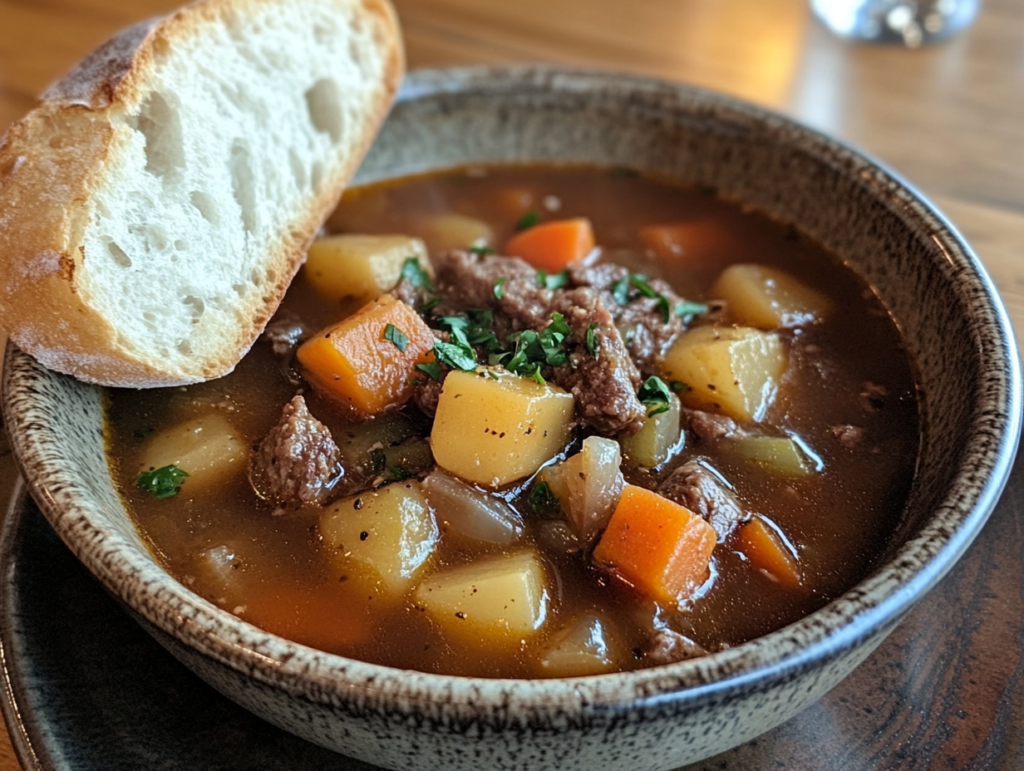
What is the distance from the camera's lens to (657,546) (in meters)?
1.72

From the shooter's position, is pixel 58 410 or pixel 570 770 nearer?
pixel 570 770

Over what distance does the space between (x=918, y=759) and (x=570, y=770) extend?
609 millimetres

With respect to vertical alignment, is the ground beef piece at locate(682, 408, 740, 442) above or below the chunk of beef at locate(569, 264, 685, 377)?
below

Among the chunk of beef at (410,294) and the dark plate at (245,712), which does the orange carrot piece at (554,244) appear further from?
the dark plate at (245,712)

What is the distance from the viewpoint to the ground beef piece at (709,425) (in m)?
2.03

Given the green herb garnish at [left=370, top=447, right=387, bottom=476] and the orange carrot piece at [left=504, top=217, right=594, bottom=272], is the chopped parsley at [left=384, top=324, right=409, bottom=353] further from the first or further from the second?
the orange carrot piece at [left=504, top=217, right=594, bottom=272]

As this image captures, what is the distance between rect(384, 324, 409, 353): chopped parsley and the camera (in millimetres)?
2068

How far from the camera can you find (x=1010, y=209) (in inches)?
117

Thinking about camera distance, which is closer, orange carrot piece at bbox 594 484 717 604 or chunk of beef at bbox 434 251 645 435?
orange carrot piece at bbox 594 484 717 604

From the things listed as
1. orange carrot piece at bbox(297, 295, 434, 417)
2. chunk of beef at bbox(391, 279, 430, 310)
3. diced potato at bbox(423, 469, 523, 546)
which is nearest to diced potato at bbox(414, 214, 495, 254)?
chunk of beef at bbox(391, 279, 430, 310)

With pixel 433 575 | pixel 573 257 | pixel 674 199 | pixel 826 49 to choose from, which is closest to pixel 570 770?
pixel 433 575

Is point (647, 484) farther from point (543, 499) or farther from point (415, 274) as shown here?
point (415, 274)

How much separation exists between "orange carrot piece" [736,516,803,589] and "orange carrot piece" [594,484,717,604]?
3.3 inches

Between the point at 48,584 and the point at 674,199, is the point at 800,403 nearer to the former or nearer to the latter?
the point at 674,199
